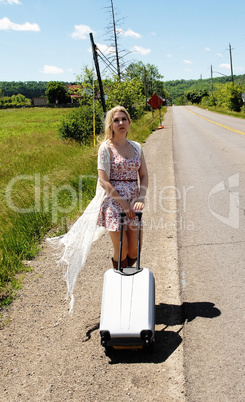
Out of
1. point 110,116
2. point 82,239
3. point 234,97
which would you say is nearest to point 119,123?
point 110,116

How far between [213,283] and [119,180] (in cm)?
157

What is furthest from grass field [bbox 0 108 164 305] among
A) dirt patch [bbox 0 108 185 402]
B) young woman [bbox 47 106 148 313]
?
young woman [bbox 47 106 148 313]

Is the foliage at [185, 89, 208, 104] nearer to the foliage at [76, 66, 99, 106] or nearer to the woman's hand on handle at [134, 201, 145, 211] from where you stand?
the foliage at [76, 66, 99, 106]

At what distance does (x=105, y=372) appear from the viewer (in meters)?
2.74

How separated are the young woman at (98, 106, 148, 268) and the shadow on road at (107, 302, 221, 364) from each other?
0.61 metres

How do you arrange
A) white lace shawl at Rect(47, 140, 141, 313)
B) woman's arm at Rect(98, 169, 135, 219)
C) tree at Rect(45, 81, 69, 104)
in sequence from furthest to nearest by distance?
tree at Rect(45, 81, 69, 104), white lace shawl at Rect(47, 140, 141, 313), woman's arm at Rect(98, 169, 135, 219)

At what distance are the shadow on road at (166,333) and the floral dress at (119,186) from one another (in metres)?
0.90

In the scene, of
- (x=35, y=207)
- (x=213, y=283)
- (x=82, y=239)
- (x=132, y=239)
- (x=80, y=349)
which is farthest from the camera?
(x=35, y=207)

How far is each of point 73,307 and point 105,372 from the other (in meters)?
1.06

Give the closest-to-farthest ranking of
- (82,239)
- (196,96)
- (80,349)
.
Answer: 1. (80,349)
2. (82,239)
3. (196,96)

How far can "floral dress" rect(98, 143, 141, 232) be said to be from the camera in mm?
3332

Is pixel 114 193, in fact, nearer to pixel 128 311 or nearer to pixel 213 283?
pixel 128 311

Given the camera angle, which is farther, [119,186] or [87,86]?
[87,86]

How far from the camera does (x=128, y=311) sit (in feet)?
9.24
